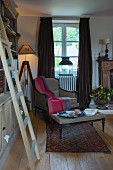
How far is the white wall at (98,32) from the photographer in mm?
6305

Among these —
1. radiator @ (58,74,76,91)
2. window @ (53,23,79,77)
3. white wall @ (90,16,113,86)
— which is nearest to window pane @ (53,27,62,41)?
window @ (53,23,79,77)

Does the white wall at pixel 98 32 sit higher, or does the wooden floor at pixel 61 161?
the white wall at pixel 98 32

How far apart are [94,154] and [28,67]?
3387 millimetres

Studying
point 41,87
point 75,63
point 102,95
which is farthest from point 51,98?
point 75,63

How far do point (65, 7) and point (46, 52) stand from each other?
1382mm

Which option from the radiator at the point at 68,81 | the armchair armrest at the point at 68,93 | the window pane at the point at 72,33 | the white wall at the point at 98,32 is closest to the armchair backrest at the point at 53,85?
the armchair armrest at the point at 68,93

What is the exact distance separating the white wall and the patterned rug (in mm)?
2615

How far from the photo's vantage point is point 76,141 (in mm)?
3510

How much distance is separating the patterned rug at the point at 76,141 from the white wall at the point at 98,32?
2.61m

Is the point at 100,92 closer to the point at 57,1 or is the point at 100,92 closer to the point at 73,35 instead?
the point at 73,35

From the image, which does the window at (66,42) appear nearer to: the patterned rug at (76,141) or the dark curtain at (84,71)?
the dark curtain at (84,71)

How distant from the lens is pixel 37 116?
5359 mm

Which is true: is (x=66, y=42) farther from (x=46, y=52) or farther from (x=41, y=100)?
(x=41, y=100)

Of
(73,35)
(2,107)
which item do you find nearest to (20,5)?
(73,35)
